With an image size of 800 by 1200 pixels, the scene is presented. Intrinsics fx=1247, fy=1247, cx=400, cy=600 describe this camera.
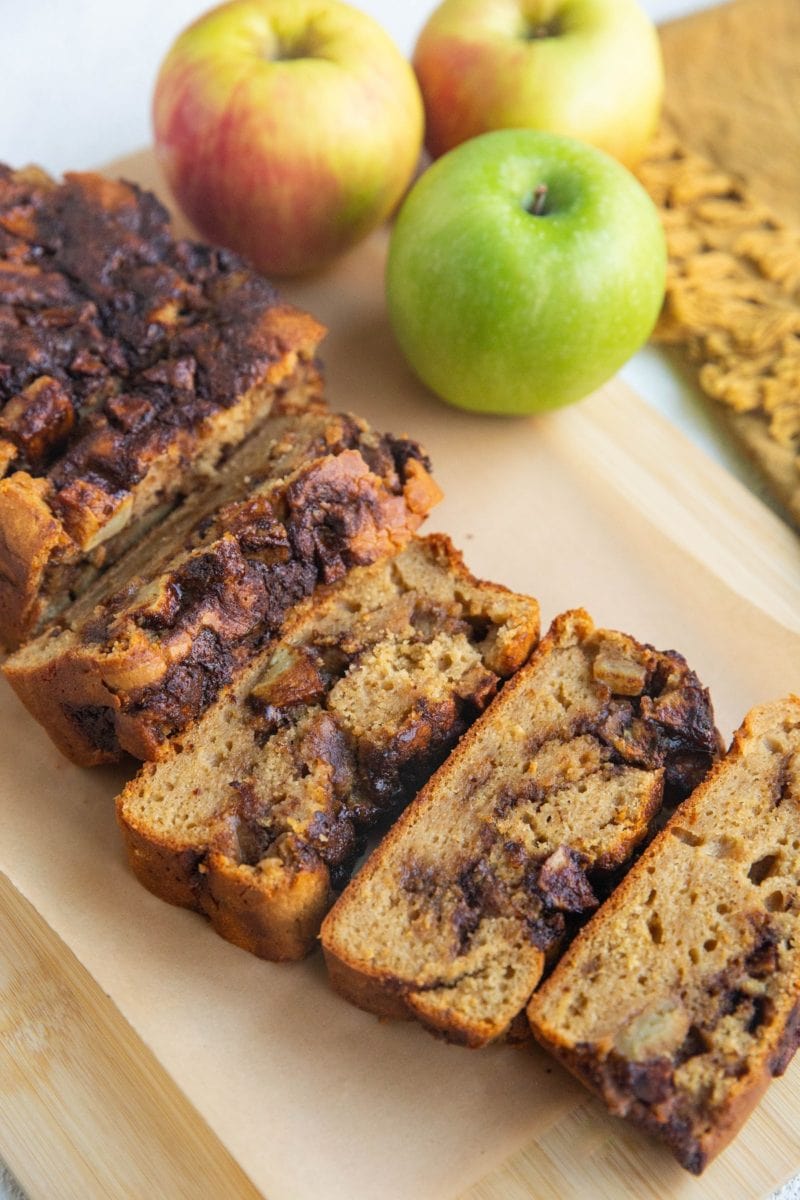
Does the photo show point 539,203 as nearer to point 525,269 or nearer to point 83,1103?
point 525,269

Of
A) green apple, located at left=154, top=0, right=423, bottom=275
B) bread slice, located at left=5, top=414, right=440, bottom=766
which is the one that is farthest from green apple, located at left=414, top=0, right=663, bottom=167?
bread slice, located at left=5, top=414, right=440, bottom=766

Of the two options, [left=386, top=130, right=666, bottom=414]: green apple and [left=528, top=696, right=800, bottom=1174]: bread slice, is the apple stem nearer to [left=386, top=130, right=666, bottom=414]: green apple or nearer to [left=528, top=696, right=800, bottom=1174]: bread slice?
A: [left=386, top=130, right=666, bottom=414]: green apple

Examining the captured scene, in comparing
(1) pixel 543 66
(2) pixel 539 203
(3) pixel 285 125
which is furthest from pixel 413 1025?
(1) pixel 543 66

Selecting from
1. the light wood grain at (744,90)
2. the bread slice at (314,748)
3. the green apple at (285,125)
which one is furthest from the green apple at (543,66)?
the bread slice at (314,748)

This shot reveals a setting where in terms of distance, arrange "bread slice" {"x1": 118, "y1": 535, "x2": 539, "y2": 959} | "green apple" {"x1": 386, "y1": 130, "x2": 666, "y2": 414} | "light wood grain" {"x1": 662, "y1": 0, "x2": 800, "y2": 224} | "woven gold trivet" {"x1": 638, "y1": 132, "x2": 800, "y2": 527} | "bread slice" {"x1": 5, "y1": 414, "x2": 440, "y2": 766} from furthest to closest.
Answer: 1. "light wood grain" {"x1": 662, "y1": 0, "x2": 800, "y2": 224}
2. "woven gold trivet" {"x1": 638, "y1": 132, "x2": 800, "y2": 527}
3. "green apple" {"x1": 386, "y1": 130, "x2": 666, "y2": 414}
4. "bread slice" {"x1": 5, "y1": 414, "x2": 440, "y2": 766}
5. "bread slice" {"x1": 118, "y1": 535, "x2": 539, "y2": 959}

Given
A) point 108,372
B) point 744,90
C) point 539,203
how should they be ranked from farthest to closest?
point 744,90 → point 539,203 → point 108,372

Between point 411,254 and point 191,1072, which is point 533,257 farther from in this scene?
point 191,1072
